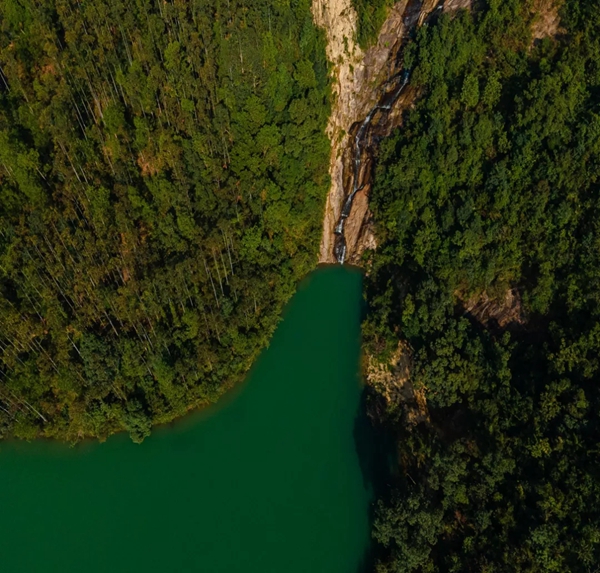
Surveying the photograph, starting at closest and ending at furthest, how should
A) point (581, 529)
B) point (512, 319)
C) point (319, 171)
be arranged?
point (581, 529)
point (512, 319)
point (319, 171)

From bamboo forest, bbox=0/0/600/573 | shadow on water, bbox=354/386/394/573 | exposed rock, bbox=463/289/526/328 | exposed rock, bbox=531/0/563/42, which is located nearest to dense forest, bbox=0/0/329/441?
bamboo forest, bbox=0/0/600/573

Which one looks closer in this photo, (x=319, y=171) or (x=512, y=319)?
(x=512, y=319)

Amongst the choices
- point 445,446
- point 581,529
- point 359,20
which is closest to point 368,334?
point 445,446

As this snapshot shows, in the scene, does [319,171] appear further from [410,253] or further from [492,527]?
[492,527]

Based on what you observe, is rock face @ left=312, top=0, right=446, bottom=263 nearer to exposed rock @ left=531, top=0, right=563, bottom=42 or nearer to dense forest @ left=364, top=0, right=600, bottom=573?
dense forest @ left=364, top=0, right=600, bottom=573

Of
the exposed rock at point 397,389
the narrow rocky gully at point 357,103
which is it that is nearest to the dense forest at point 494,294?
the exposed rock at point 397,389

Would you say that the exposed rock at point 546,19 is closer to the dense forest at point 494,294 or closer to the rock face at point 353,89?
the dense forest at point 494,294

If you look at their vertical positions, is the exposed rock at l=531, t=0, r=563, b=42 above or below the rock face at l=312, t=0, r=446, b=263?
above
